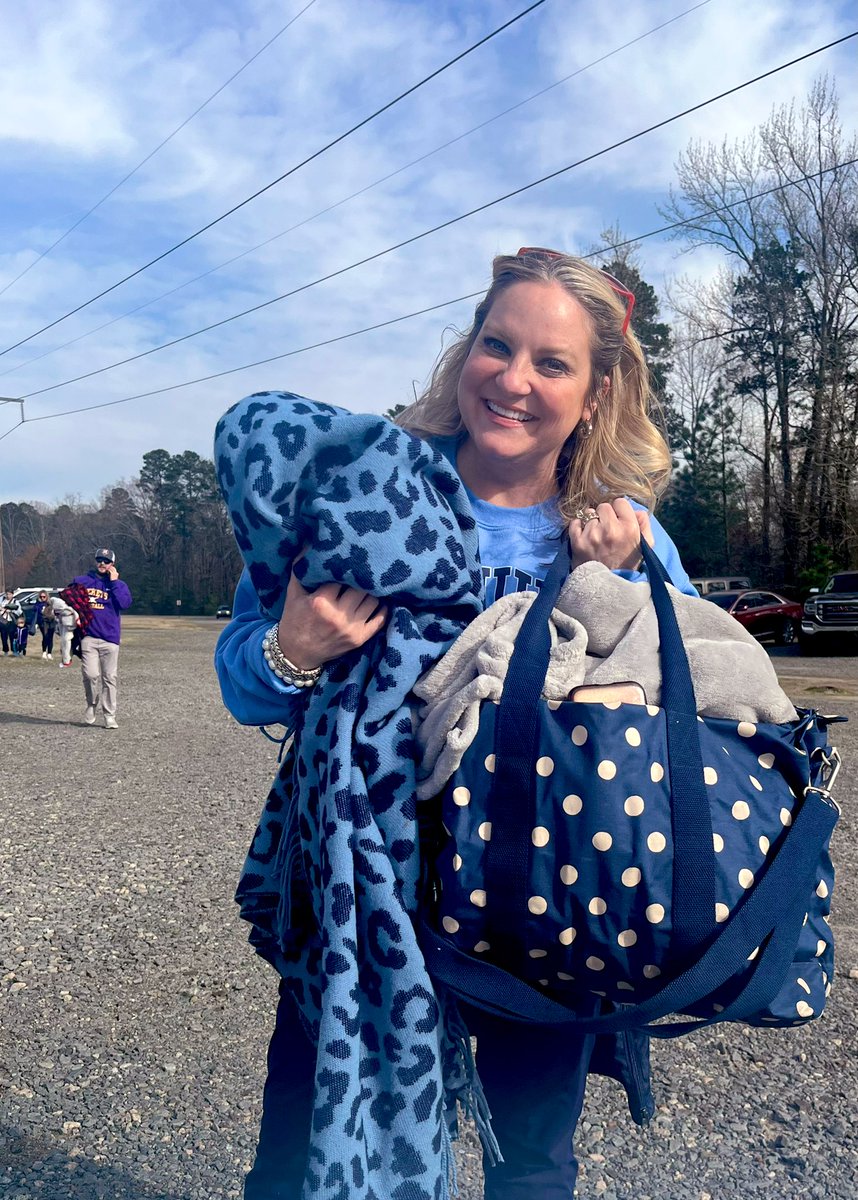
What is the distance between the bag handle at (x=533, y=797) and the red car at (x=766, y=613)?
71.9 ft

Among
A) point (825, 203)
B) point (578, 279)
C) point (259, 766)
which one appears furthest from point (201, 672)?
point (825, 203)

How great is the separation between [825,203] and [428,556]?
107 ft

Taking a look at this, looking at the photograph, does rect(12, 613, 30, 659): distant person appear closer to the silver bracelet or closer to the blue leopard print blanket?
the silver bracelet

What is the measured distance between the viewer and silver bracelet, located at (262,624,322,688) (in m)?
1.50

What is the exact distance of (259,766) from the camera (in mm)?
8664

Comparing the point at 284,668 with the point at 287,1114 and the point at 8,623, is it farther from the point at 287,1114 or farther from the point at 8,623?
the point at 8,623

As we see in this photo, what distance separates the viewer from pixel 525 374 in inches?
64.5

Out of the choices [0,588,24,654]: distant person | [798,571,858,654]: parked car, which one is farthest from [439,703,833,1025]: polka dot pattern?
[0,588,24,654]: distant person

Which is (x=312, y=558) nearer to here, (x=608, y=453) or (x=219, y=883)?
(x=608, y=453)

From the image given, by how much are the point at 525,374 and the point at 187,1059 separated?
8.61 feet

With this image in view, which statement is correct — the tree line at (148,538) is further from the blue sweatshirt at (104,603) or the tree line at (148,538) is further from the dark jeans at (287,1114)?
the dark jeans at (287,1114)

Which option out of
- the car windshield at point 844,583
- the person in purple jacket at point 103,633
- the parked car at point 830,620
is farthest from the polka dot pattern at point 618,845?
the car windshield at point 844,583

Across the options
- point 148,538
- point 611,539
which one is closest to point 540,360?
point 611,539

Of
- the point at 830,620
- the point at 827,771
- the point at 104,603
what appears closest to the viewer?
the point at 827,771
